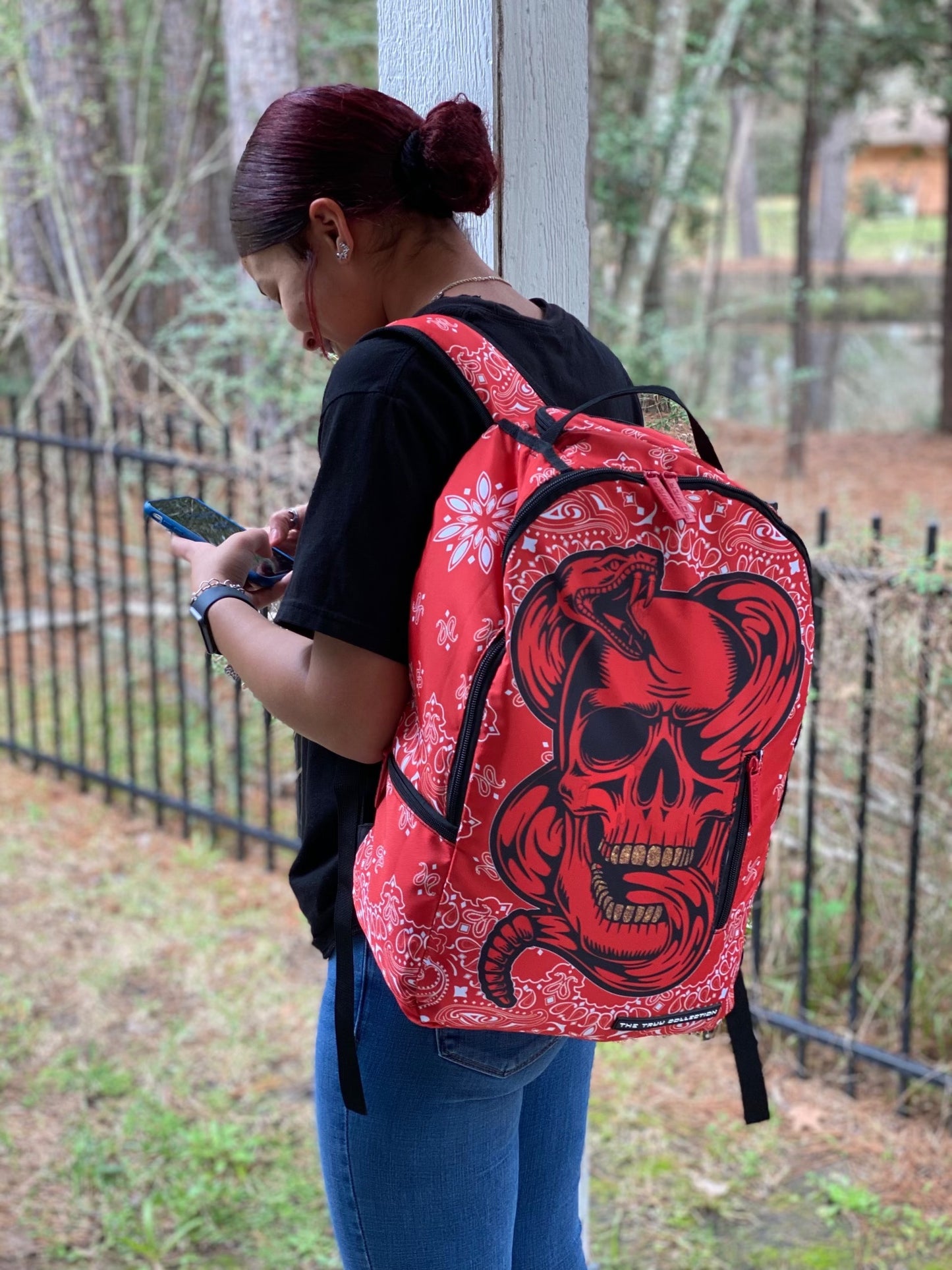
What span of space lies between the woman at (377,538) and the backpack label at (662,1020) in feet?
0.39

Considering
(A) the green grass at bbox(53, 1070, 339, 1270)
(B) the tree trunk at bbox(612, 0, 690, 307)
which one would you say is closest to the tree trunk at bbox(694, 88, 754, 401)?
(B) the tree trunk at bbox(612, 0, 690, 307)

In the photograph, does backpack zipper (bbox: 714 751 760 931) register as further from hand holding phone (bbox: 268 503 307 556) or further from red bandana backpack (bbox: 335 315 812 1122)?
hand holding phone (bbox: 268 503 307 556)

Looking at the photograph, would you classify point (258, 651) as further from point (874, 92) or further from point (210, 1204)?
point (874, 92)

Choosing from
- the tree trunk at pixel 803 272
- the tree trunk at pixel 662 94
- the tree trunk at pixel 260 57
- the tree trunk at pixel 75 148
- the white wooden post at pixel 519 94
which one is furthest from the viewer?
the tree trunk at pixel 803 272

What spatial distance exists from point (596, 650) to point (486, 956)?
307mm

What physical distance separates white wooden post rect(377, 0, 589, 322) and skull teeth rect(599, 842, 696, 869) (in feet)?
2.83

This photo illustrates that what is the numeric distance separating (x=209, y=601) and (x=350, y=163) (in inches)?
18.5

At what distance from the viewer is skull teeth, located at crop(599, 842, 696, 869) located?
1.13 metres

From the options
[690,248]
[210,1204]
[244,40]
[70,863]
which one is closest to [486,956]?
[210,1204]

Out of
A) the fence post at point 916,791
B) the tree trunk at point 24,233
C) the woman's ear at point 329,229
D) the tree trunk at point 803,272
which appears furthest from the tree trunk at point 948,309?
Result: the woman's ear at point 329,229

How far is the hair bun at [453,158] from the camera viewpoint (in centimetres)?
125

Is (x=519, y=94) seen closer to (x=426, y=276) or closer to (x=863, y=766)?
(x=426, y=276)

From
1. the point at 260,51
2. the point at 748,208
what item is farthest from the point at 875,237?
the point at 260,51

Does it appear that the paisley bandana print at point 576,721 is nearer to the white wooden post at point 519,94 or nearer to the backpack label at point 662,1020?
the backpack label at point 662,1020
